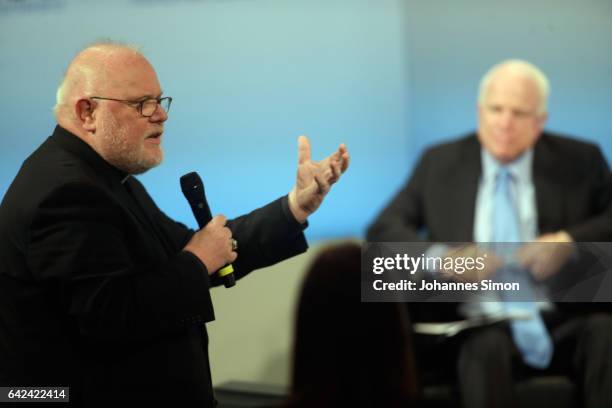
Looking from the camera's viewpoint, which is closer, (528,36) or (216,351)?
(528,36)

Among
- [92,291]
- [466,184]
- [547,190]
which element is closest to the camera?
[92,291]

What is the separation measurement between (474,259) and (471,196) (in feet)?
0.99

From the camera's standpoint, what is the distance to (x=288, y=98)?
3.33 metres

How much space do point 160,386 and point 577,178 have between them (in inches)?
67.2

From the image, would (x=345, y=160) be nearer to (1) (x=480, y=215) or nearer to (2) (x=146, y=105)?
(2) (x=146, y=105)

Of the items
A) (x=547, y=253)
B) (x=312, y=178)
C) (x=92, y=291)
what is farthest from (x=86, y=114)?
(x=547, y=253)

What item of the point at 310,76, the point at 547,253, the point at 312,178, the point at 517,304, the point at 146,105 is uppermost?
the point at 310,76

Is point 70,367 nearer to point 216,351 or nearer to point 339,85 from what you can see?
point 216,351

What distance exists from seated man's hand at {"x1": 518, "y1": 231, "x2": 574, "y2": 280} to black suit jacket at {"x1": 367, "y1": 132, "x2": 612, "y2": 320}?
0.11 ft

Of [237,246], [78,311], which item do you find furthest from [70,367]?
[237,246]

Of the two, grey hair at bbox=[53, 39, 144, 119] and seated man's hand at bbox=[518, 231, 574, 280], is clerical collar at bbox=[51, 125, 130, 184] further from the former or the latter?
seated man's hand at bbox=[518, 231, 574, 280]

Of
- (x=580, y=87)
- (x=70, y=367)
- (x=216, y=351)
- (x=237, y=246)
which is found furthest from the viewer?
(x=216, y=351)

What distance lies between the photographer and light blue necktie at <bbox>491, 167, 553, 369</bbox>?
321 centimetres

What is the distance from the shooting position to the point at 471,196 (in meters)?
3.31
